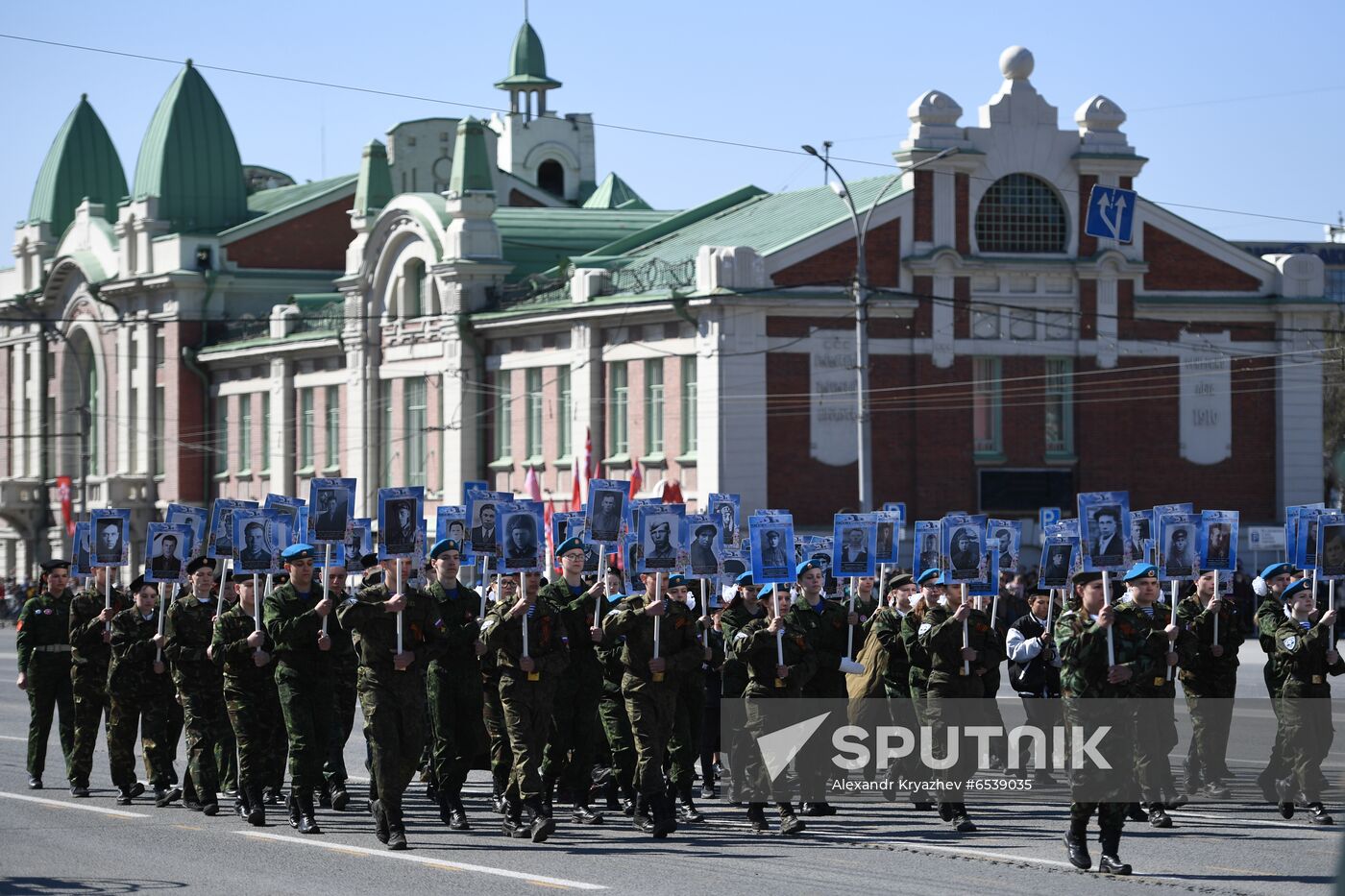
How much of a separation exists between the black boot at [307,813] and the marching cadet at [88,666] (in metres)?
2.92

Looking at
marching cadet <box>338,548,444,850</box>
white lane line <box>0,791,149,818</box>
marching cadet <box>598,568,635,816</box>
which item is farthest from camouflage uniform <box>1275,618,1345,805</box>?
white lane line <box>0,791,149,818</box>

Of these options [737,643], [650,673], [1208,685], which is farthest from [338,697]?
[1208,685]

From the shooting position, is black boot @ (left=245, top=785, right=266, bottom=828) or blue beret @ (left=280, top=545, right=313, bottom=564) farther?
blue beret @ (left=280, top=545, right=313, bottom=564)

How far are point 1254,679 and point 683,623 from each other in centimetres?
1729

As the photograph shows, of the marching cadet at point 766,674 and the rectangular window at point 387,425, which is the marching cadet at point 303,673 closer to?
the marching cadet at point 766,674

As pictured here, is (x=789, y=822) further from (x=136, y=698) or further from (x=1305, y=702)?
(x=136, y=698)

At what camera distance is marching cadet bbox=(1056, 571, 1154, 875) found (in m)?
12.5

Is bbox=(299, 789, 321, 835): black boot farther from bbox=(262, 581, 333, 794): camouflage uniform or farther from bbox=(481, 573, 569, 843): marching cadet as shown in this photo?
bbox=(481, 573, 569, 843): marching cadet

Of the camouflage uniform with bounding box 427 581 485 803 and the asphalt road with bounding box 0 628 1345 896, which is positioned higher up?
the camouflage uniform with bounding box 427 581 485 803

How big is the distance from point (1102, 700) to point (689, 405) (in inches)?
1298

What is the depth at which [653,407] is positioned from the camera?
154ft

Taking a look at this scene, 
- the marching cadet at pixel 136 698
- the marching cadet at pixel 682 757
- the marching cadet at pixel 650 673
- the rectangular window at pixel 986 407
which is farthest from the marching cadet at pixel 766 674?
the rectangular window at pixel 986 407

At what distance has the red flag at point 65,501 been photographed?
63.0 m

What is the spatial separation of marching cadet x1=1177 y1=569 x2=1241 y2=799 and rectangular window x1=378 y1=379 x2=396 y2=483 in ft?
130
